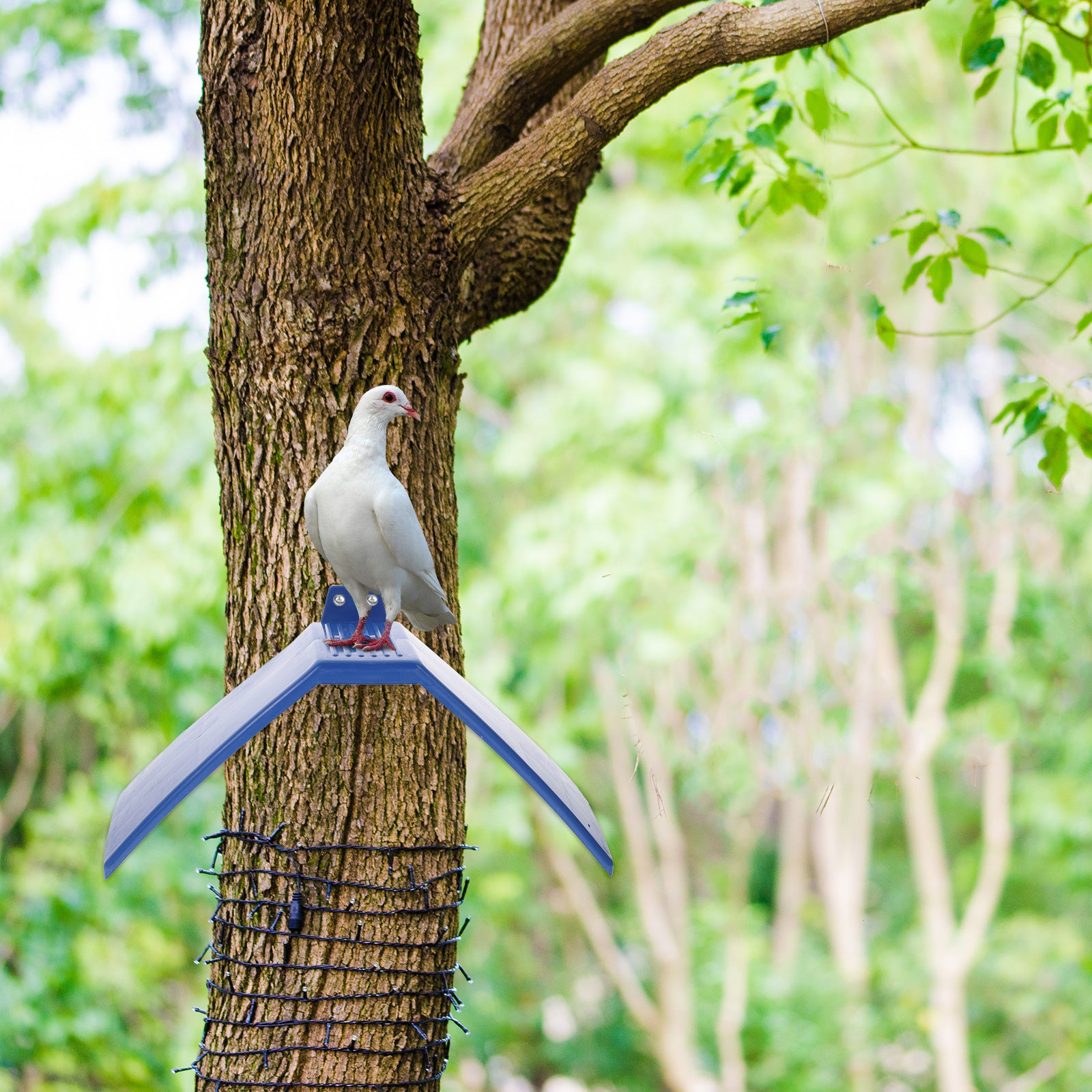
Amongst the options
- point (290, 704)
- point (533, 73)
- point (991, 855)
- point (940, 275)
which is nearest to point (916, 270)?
point (940, 275)

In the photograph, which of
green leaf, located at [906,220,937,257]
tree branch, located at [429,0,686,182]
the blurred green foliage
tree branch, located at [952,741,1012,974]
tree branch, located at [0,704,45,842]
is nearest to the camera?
tree branch, located at [429,0,686,182]

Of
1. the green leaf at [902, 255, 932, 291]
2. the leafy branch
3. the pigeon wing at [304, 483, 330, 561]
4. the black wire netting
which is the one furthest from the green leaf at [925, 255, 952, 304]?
the black wire netting

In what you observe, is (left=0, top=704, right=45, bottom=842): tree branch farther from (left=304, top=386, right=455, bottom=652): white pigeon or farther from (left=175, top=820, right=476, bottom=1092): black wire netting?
(left=304, top=386, right=455, bottom=652): white pigeon

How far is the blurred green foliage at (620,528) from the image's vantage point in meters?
4.26

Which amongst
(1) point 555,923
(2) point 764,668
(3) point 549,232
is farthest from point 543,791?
(1) point 555,923

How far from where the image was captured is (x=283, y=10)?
135 centimetres

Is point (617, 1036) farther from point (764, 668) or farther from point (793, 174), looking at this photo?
point (793, 174)

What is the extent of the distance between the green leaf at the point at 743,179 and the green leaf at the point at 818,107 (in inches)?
4.3

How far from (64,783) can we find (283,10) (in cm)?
588

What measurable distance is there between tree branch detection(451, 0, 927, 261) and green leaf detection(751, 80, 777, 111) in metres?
0.30

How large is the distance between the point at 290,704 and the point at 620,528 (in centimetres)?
356

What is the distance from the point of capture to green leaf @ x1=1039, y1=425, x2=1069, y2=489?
1.64 metres

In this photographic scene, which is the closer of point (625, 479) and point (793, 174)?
point (793, 174)

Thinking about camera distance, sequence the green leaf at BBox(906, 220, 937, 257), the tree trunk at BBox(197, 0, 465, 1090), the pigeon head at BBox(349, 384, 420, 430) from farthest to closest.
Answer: the green leaf at BBox(906, 220, 937, 257) → the tree trunk at BBox(197, 0, 465, 1090) → the pigeon head at BBox(349, 384, 420, 430)
